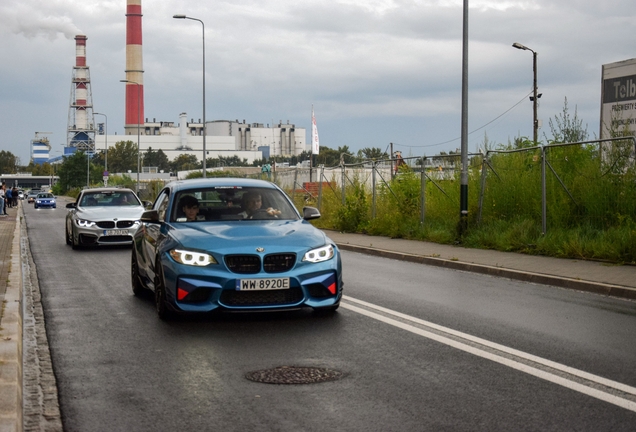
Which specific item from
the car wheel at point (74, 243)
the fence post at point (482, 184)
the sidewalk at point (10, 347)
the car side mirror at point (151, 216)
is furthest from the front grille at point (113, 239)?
the car side mirror at point (151, 216)

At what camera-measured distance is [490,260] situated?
51.6ft

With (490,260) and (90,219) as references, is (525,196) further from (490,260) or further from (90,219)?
(90,219)

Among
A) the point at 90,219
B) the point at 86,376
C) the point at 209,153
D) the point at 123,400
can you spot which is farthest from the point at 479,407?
the point at 209,153

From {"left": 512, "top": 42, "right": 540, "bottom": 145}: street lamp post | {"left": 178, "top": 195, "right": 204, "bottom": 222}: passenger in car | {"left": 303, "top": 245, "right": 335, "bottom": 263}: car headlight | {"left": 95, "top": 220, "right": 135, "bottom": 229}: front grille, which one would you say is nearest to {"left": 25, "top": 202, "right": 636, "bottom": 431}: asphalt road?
{"left": 303, "top": 245, "right": 335, "bottom": 263}: car headlight

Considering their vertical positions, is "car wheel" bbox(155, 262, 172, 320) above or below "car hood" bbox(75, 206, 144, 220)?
below

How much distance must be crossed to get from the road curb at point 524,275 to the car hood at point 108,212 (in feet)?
20.4

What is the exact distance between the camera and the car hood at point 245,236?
877cm

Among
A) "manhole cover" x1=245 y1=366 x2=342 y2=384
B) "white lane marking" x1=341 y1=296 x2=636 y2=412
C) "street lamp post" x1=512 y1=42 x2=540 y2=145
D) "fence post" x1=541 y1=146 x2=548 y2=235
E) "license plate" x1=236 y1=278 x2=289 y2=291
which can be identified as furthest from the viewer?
"street lamp post" x1=512 y1=42 x2=540 y2=145

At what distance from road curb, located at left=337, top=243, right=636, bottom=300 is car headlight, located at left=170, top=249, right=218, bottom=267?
224 inches

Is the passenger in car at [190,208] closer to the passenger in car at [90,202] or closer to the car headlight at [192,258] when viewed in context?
the car headlight at [192,258]

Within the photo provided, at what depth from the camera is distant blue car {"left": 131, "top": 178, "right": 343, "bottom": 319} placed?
340 inches

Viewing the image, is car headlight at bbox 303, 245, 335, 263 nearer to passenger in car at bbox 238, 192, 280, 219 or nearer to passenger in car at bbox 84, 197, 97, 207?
passenger in car at bbox 238, 192, 280, 219

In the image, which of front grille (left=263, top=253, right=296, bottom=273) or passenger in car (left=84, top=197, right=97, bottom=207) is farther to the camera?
passenger in car (left=84, top=197, right=97, bottom=207)

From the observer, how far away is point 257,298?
868 centimetres
